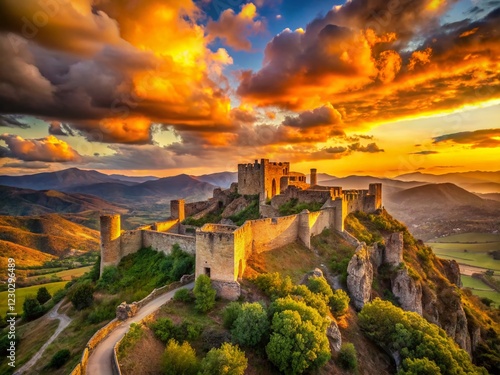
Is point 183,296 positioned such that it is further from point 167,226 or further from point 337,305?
point 167,226

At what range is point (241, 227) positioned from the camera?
29.8 metres

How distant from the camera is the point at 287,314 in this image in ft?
74.0

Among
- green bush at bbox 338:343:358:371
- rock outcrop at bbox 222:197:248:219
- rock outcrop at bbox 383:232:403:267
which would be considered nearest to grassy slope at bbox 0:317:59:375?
rock outcrop at bbox 222:197:248:219

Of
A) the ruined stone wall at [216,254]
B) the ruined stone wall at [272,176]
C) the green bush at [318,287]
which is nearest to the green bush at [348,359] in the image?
the green bush at [318,287]

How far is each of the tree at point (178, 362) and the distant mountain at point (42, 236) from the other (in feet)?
504

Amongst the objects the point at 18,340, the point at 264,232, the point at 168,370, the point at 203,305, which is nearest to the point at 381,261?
the point at 264,232

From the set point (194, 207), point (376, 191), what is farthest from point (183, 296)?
point (376, 191)

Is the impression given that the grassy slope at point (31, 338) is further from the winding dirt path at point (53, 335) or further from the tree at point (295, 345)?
the tree at point (295, 345)

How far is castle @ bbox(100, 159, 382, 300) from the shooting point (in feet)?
88.5

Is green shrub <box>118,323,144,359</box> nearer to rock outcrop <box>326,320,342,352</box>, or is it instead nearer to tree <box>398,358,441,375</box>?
rock outcrop <box>326,320,342,352</box>

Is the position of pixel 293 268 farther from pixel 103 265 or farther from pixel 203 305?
pixel 103 265

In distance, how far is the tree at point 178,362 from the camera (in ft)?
61.4

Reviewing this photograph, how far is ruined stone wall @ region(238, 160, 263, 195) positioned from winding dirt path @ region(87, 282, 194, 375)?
32.1 meters

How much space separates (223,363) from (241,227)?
13094 millimetres
